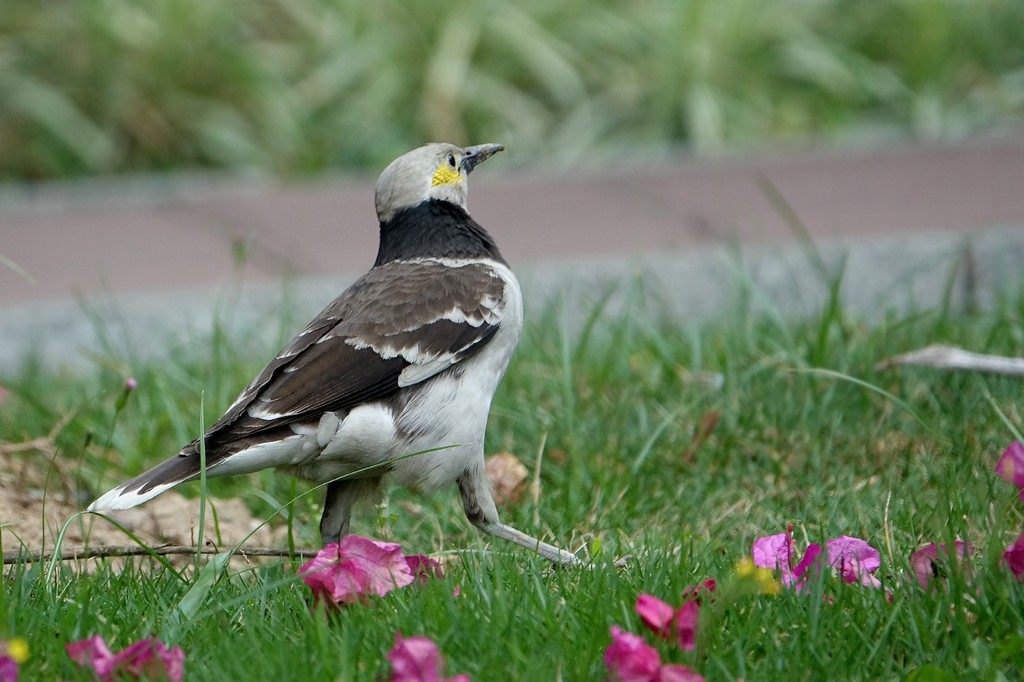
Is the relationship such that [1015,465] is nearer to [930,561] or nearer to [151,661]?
[930,561]

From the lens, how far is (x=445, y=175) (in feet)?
12.9

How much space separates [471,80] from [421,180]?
17.3 feet

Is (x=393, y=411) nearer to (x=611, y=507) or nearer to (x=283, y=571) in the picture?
(x=283, y=571)

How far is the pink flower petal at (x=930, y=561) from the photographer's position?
106 inches

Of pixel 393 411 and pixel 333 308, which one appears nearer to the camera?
pixel 393 411

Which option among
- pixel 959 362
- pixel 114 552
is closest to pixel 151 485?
pixel 114 552

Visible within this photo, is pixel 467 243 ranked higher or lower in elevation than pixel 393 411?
higher

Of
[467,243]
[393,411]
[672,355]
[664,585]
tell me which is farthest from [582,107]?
[664,585]

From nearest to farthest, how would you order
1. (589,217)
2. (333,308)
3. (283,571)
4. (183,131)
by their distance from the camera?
(283,571)
(333,308)
(589,217)
(183,131)

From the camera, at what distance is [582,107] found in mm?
9039

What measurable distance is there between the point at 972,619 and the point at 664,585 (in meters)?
0.60

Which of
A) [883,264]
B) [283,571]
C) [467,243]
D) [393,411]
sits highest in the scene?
[467,243]

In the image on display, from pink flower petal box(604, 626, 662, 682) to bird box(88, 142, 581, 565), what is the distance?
30.0 inches

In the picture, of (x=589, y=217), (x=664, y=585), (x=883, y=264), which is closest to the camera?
(x=664, y=585)
